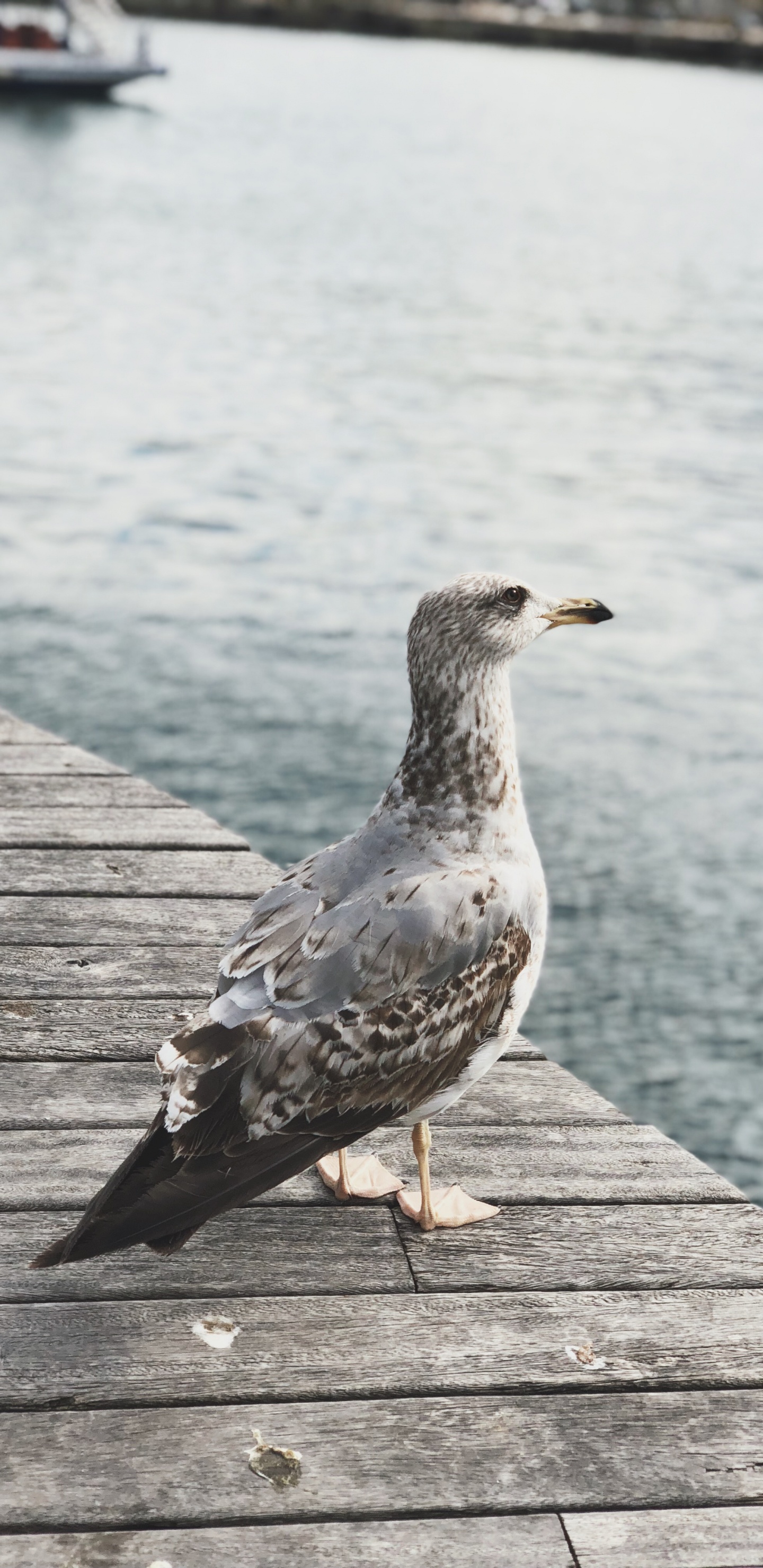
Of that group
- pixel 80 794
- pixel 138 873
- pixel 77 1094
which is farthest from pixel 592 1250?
pixel 80 794

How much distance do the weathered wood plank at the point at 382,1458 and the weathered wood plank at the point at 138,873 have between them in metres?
2.00

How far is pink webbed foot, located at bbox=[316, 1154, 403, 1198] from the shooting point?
10.9ft

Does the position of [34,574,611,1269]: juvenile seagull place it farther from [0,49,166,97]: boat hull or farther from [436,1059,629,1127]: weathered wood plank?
[0,49,166,97]: boat hull

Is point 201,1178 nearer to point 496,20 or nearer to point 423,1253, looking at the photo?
point 423,1253

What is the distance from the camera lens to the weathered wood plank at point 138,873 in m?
4.50

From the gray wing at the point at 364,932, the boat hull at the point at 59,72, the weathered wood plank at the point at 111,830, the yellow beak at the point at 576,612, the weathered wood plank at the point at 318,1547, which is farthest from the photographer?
the boat hull at the point at 59,72

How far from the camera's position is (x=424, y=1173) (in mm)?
3174

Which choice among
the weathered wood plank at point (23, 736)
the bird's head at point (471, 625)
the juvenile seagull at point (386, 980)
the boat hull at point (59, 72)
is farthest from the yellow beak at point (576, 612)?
the boat hull at point (59, 72)

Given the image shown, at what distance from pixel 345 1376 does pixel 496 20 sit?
105585 millimetres

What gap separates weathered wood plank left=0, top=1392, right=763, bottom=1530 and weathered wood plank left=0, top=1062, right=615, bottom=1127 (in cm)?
88

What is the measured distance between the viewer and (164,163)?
43.2m

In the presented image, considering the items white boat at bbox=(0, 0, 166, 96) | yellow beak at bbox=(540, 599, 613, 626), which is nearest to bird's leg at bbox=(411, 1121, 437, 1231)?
yellow beak at bbox=(540, 599, 613, 626)

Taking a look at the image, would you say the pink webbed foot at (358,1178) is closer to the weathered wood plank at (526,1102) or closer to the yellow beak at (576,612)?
the weathered wood plank at (526,1102)

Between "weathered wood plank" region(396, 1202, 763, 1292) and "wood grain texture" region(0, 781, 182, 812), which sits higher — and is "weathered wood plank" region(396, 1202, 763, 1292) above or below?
below
